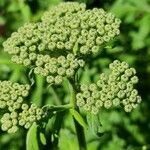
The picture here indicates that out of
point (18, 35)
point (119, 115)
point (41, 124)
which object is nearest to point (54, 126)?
point (41, 124)

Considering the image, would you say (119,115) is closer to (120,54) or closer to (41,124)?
(120,54)

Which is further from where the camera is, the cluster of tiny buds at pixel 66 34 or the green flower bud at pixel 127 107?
the cluster of tiny buds at pixel 66 34

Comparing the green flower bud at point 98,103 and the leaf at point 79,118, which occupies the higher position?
the green flower bud at point 98,103

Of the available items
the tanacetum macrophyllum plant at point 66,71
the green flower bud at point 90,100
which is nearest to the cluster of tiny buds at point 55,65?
the tanacetum macrophyllum plant at point 66,71

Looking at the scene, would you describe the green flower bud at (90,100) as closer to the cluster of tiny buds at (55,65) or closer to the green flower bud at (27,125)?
the cluster of tiny buds at (55,65)

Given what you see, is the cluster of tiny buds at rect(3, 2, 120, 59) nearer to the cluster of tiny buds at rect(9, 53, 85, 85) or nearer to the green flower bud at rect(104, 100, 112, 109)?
the cluster of tiny buds at rect(9, 53, 85, 85)

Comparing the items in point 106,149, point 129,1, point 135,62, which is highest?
point 129,1
